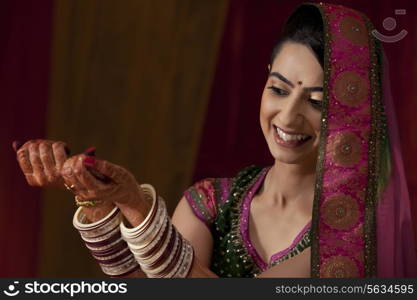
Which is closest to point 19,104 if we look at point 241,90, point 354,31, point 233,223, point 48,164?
point 241,90

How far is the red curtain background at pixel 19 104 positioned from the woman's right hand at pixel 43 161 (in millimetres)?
862

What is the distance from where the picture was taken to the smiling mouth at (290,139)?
1555mm

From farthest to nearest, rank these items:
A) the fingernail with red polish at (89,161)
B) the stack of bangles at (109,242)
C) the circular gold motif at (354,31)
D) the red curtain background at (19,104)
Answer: the red curtain background at (19,104) → the circular gold motif at (354,31) → the stack of bangles at (109,242) → the fingernail with red polish at (89,161)

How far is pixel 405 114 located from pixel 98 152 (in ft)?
2.78

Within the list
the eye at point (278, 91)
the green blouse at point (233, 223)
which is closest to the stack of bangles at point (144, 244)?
the green blouse at point (233, 223)

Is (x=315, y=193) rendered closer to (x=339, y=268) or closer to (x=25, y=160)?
(x=339, y=268)

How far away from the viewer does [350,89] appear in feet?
4.94

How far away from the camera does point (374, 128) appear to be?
151 centimetres

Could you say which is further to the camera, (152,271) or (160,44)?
(160,44)

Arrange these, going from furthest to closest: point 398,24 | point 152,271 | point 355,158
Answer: point 398,24 → point 355,158 → point 152,271

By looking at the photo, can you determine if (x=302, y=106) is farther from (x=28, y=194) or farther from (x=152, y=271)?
(x=28, y=194)

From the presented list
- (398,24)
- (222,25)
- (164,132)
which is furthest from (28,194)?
(398,24)

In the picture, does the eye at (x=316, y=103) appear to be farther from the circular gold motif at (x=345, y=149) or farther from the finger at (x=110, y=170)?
the finger at (x=110, y=170)

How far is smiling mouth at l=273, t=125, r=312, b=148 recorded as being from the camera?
1555 mm
